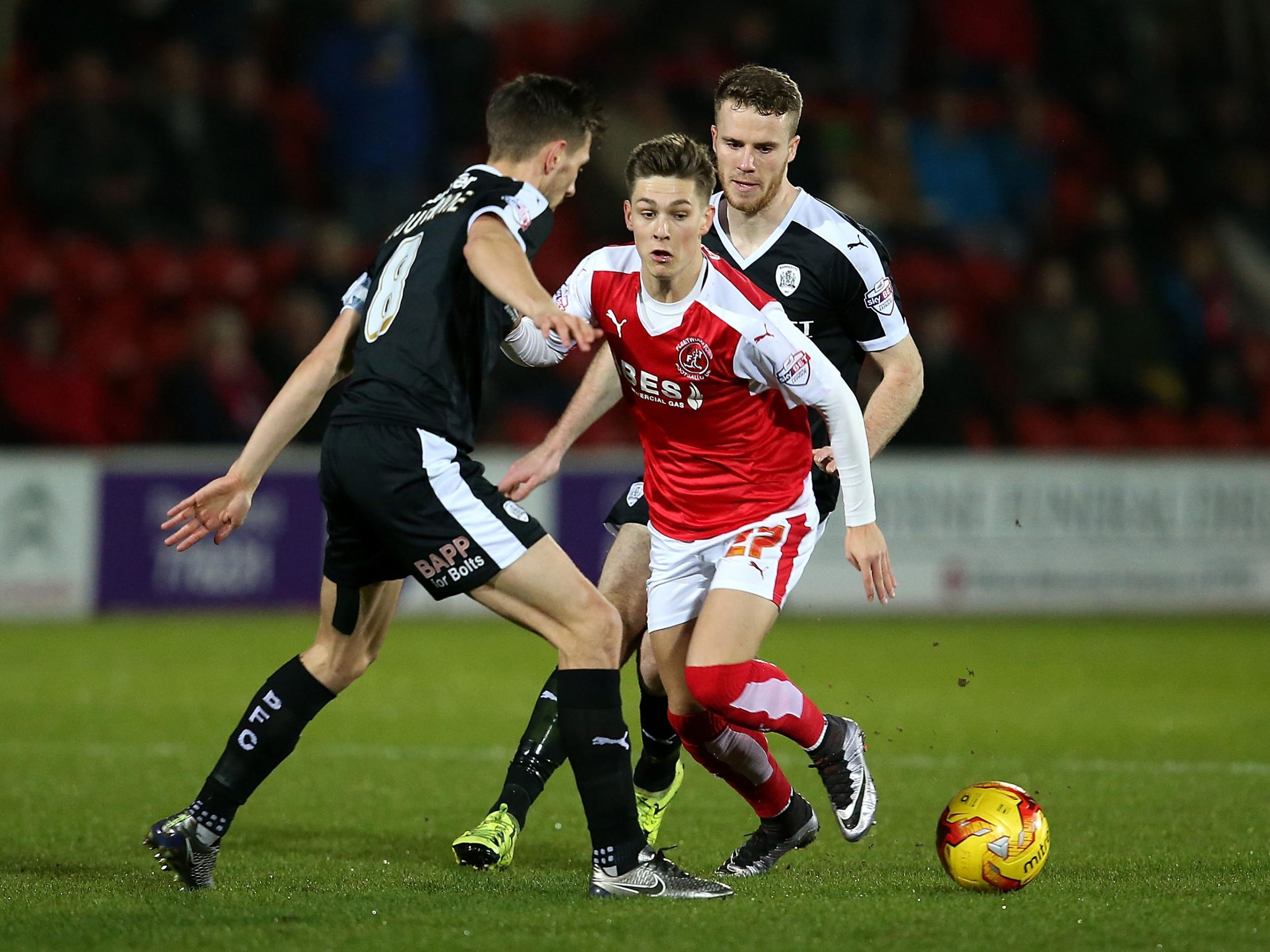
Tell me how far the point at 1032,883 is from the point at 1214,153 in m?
14.2

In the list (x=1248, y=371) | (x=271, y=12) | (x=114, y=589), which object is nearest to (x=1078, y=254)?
(x=1248, y=371)

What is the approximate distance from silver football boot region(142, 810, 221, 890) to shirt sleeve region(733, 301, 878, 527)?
6.66 feet

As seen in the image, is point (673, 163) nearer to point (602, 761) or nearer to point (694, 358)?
point (694, 358)

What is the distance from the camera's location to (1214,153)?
17.4 metres

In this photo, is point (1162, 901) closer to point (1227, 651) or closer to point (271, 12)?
point (1227, 651)

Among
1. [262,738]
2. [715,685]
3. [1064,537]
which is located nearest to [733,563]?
[715,685]

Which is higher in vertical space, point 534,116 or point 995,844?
point 534,116

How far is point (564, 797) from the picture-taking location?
6.67m

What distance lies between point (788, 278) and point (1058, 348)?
9.97 metres

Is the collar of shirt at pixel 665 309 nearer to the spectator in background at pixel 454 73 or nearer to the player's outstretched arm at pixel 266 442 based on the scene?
the player's outstretched arm at pixel 266 442

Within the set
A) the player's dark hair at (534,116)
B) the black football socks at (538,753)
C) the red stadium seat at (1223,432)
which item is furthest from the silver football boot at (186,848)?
the red stadium seat at (1223,432)

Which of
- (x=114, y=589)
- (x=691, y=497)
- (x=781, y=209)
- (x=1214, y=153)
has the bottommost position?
(x=114, y=589)

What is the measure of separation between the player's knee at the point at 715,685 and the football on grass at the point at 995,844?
705mm

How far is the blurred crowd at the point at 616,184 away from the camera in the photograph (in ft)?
43.7
